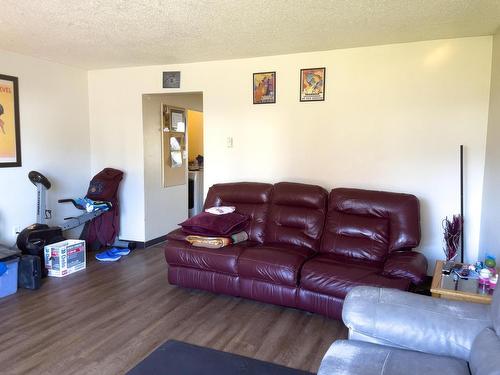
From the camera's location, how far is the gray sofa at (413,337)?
1411mm

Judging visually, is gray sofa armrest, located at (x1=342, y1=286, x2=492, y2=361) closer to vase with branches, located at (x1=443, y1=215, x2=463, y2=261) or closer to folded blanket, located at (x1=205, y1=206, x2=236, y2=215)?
vase with branches, located at (x1=443, y1=215, x2=463, y2=261)

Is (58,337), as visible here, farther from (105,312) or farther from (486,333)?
(486,333)

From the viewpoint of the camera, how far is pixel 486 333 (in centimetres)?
147

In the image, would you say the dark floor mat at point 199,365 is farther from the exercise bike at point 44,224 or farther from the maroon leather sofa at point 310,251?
the exercise bike at point 44,224

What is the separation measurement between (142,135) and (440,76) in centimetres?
329

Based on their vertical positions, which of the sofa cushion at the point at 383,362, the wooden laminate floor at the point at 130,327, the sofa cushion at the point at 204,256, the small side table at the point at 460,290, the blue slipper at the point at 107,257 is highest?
the small side table at the point at 460,290

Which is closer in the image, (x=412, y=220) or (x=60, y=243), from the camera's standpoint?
(x=412, y=220)

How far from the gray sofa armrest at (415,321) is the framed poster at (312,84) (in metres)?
2.45

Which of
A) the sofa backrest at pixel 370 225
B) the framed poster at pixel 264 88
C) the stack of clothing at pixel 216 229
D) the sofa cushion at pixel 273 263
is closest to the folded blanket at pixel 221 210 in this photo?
the stack of clothing at pixel 216 229

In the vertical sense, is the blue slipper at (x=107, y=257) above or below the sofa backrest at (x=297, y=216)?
below

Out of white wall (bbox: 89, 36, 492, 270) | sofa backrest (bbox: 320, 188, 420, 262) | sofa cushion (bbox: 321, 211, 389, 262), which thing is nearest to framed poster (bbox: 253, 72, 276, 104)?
white wall (bbox: 89, 36, 492, 270)

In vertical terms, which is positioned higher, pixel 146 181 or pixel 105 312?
pixel 146 181

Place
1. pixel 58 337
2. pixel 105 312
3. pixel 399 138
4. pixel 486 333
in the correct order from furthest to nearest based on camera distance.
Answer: pixel 399 138 → pixel 105 312 → pixel 58 337 → pixel 486 333

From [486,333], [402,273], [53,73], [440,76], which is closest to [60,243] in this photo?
[53,73]
